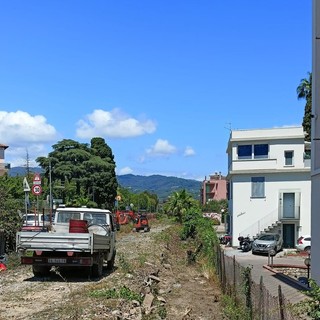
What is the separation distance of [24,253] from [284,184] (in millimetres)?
32717

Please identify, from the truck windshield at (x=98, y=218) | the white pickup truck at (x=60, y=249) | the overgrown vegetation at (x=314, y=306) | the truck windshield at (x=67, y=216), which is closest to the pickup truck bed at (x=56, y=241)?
the white pickup truck at (x=60, y=249)

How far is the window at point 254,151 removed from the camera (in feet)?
154

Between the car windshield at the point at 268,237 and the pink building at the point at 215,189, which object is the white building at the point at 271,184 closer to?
the car windshield at the point at 268,237

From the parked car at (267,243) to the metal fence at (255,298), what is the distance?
23958 millimetres

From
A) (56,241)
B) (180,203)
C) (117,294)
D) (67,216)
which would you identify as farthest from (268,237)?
(117,294)

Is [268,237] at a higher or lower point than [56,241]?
lower

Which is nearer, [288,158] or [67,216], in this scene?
[67,216]

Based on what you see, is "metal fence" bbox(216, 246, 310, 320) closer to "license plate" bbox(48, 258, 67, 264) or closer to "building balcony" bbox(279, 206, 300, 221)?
"license plate" bbox(48, 258, 67, 264)

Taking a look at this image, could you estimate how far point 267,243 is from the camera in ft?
130

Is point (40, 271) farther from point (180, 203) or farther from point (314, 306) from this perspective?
point (180, 203)

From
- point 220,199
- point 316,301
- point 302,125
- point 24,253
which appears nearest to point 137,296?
point 24,253

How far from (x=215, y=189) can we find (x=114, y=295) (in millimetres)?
124496

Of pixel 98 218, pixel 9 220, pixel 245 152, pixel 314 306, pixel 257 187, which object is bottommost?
pixel 9 220

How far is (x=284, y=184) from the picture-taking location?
46094 millimetres
